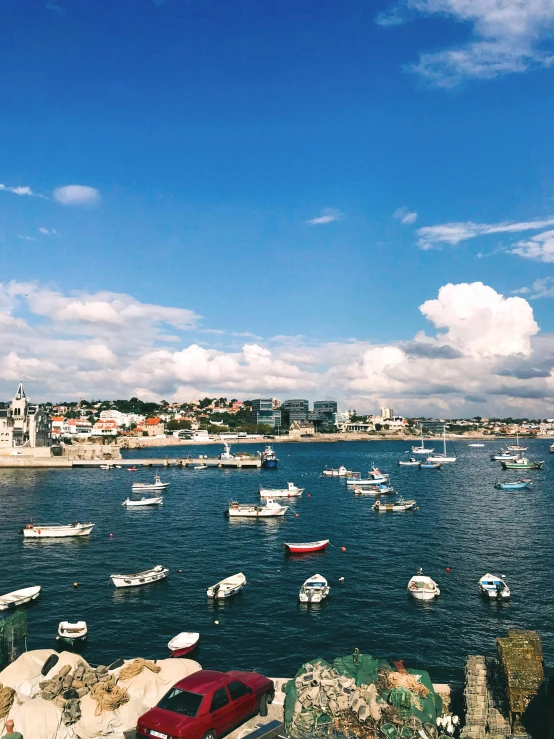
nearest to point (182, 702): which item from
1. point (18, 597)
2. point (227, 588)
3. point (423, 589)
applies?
point (227, 588)

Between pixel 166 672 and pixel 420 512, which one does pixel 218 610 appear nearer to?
pixel 166 672

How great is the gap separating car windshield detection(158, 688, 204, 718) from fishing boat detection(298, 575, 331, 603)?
26663mm

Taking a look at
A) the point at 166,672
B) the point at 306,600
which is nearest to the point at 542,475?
the point at 306,600

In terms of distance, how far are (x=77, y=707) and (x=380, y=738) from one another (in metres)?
9.87

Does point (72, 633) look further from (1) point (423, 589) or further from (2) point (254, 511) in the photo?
(2) point (254, 511)

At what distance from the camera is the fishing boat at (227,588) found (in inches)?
1658

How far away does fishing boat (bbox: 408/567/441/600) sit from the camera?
4250cm

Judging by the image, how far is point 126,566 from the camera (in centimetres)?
5288

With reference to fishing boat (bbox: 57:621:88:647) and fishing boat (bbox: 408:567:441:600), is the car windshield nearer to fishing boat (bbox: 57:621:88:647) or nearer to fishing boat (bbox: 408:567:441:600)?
fishing boat (bbox: 57:621:88:647)

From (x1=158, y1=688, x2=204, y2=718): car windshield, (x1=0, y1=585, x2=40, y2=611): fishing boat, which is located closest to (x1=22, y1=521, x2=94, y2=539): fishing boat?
(x1=0, y1=585, x2=40, y2=611): fishing boat

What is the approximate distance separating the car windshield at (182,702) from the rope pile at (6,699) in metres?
5.44

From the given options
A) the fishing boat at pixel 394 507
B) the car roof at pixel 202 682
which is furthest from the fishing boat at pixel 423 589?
the fishing boat at pixel 394 507

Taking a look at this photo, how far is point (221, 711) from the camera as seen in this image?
53.1 feet

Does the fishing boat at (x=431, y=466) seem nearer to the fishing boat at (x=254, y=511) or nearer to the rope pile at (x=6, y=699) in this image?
the fishing boat at (x=254, y=511)
